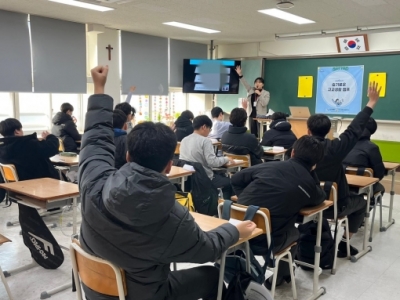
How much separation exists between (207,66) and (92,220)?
24.0ft

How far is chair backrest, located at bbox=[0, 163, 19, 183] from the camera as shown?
364 cm

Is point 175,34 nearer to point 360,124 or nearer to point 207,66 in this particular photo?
point 207,66

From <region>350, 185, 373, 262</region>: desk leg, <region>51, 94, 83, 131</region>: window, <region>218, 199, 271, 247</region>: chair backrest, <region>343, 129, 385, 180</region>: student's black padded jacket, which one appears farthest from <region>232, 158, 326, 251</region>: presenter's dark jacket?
<region>51, 94, 83, 131</region>: window

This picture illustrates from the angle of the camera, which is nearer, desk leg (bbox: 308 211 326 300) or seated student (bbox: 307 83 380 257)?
desk leg (bbox: 308 211 326 300)

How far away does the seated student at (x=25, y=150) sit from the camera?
3.77 metres

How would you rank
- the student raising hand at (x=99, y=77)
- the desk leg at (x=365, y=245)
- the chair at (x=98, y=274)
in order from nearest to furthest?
the chair at (x=98, y=274)
the student raising hand at (x=99, y=77)
the desk leg at (x=365, y=245)

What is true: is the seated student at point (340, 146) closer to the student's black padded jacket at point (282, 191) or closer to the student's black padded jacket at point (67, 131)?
the student's black padded jacket at point (282, 191)

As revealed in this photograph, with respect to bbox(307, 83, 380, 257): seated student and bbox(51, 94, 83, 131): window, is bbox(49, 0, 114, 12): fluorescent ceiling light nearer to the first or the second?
bbox(51, 94, 83, 131): window

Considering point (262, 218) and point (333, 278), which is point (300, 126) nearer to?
point (333, 278)

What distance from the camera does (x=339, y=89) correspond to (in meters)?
7.66

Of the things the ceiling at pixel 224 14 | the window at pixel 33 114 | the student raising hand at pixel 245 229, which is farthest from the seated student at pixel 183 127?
the student raising hand at pixel 245 229

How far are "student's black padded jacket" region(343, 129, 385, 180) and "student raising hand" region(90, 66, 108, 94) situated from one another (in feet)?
10.1

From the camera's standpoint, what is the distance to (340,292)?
2844 millimetres

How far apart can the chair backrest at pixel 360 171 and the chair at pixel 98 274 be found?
9.70 ft
